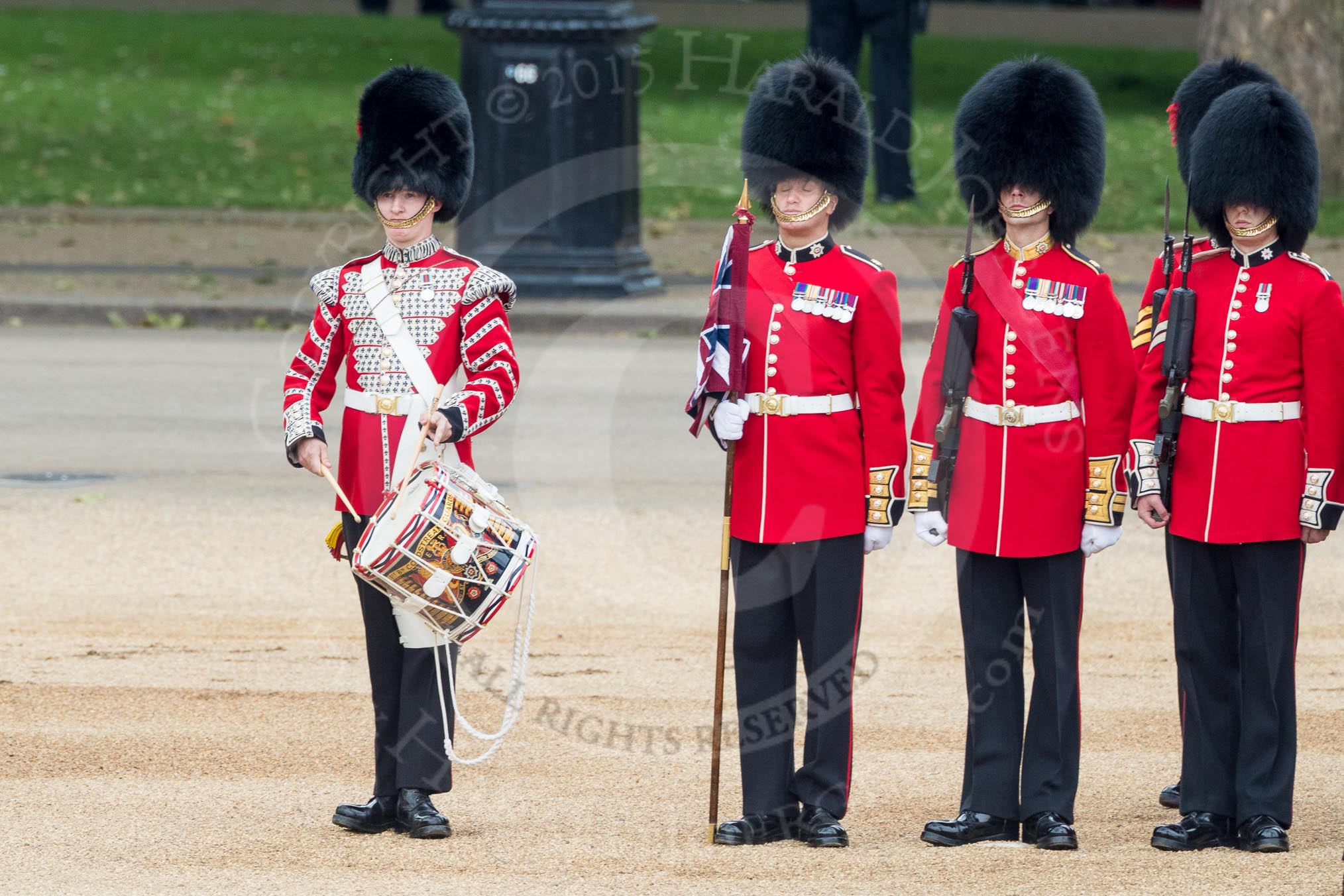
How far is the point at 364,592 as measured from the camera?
16.4 feet

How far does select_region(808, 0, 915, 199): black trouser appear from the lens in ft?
52.7

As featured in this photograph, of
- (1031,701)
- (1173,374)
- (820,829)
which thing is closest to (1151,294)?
(1173,374)

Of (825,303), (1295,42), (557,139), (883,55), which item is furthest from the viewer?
(1295,42)

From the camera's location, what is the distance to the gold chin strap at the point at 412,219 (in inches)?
194

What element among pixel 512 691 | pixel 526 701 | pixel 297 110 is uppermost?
pixel 297 110

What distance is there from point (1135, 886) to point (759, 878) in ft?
2.66

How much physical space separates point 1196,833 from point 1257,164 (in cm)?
156

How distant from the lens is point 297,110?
19.7m

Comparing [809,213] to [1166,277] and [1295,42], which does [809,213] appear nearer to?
[1166,277]

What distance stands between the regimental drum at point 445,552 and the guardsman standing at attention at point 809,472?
0.57m

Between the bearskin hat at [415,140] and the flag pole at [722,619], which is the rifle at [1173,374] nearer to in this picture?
the flag pole at [722,619]

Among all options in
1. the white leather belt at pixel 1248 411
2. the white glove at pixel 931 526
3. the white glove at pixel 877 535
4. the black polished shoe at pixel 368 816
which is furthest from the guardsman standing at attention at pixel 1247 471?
the black polished shoe at pixel 368 816

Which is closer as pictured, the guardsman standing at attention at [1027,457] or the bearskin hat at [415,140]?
the guardsman standing at attention at [1027,457]

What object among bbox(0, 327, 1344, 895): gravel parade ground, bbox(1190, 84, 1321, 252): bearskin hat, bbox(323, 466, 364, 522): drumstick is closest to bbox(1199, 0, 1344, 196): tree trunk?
bbox(0, 327, 1344, 895): gravel parade ground
